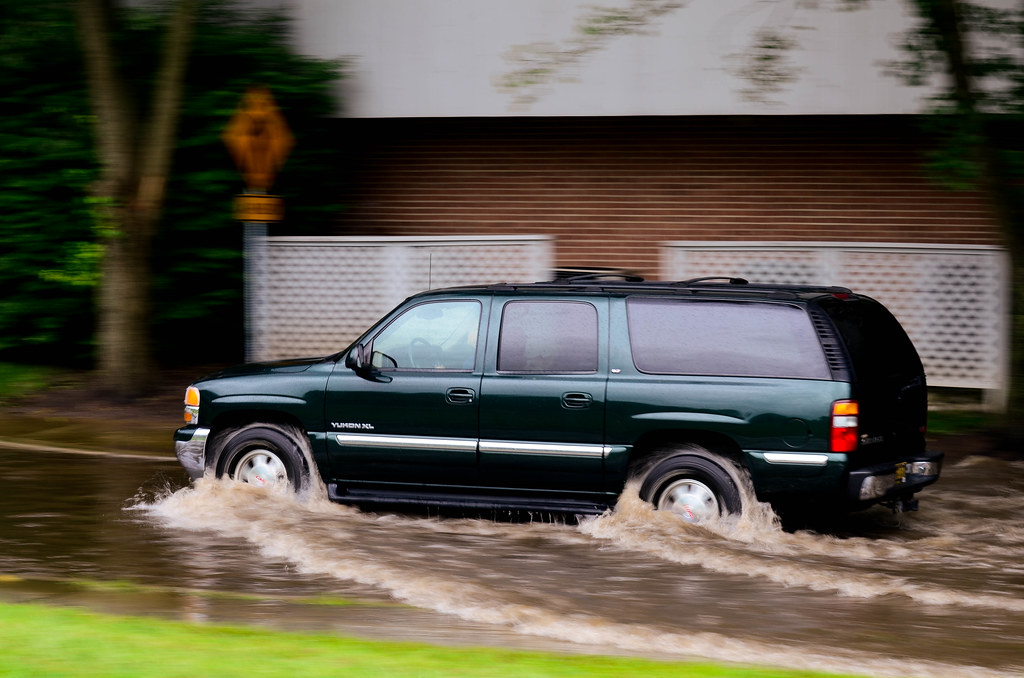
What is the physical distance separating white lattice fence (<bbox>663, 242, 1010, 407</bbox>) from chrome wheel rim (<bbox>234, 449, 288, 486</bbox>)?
21.3ft

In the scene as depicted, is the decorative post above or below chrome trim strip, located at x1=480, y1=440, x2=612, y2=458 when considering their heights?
above

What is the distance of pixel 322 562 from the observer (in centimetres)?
777

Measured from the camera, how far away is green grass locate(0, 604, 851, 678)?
17.0ft

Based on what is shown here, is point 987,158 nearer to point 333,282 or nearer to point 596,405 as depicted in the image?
point 596,405

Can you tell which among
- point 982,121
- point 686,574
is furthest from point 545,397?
point 982,121

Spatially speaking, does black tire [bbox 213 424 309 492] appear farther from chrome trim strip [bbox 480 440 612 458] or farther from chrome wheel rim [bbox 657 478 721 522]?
chrome wheel rim [bbox 657 478 721 522]

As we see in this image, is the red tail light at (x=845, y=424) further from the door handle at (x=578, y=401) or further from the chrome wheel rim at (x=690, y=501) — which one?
the door handle at (x=578, y=401)

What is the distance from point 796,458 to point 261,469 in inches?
148

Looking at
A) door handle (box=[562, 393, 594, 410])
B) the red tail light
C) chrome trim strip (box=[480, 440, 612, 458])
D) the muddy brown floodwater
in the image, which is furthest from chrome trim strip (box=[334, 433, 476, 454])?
the red tail light

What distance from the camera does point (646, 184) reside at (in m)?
16.7

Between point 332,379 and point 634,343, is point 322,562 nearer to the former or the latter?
point 332,379

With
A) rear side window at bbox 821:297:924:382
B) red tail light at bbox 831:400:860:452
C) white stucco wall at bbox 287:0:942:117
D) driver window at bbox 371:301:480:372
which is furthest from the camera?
white stucco wall at bbox 287:0:942:117

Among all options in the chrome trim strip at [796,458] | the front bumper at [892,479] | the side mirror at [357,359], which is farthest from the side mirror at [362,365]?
the front bumper at [892,479]

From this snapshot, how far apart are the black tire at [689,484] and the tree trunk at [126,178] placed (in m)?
7.56
